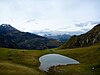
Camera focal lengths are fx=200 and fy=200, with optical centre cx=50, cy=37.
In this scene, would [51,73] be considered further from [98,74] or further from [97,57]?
[97,57]

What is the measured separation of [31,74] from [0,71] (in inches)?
555

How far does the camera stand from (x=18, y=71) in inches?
3462

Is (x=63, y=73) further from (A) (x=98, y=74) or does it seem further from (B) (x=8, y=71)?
(B) (x=8, y=71)

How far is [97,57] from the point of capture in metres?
126

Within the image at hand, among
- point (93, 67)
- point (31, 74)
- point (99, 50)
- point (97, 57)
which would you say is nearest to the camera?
point (31, 74)

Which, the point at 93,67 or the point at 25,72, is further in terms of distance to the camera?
the point at 93,67

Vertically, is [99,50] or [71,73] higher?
[99,50]

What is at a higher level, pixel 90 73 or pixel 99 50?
pixel 99 50

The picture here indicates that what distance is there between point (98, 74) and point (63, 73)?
50.0 ft

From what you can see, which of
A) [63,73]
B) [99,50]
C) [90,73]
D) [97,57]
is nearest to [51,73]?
[63,73]

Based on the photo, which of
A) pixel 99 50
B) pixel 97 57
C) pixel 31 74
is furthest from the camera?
pixel 99 50

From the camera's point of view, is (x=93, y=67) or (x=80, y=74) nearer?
(x=80, y=74)

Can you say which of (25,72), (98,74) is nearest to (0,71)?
(25,72)

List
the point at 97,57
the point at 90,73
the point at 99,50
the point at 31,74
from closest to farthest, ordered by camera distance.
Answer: the point at 31,74 → the point at 90,73 → the point at 97,57 → the point at 99,50
